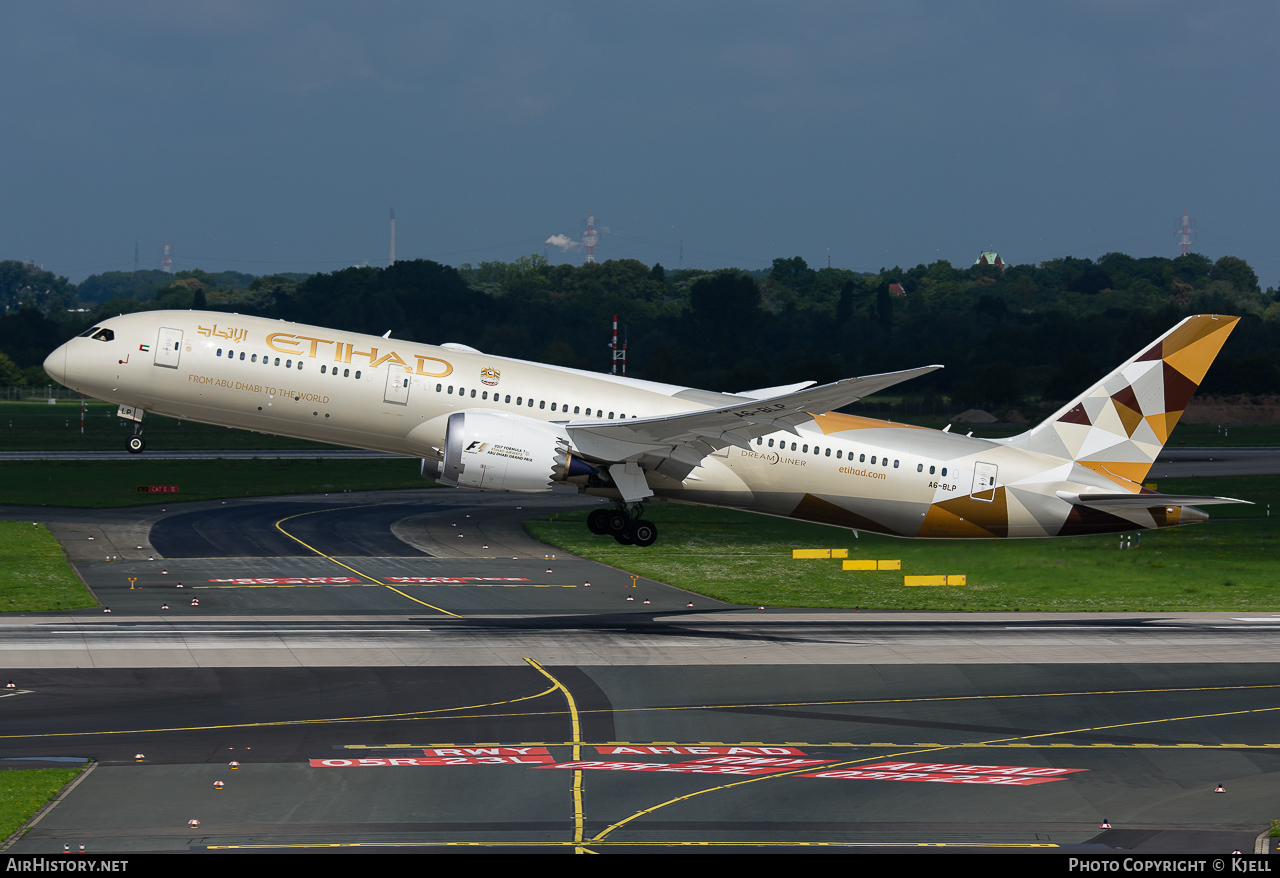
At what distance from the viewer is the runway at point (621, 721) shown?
2350cm

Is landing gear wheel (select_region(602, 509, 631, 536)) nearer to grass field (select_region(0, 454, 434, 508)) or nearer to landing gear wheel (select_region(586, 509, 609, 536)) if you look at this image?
landing gear wheel (select_region(586, 509, 609, 536))

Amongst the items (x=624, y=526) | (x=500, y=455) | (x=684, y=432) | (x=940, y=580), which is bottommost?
(x=940, y=580)

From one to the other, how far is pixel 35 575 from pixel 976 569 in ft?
128

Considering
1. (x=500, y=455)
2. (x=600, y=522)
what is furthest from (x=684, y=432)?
(x=500, y=455)

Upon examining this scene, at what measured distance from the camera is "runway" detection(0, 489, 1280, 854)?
77.1 feet

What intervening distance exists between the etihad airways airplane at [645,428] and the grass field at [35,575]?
817cm

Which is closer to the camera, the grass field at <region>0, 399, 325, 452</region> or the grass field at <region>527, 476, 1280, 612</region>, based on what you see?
the grass field at <region>527, 476, 1280, 612</region>

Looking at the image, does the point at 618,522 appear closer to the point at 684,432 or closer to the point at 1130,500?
the point at 684,432

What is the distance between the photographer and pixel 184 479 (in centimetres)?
9256

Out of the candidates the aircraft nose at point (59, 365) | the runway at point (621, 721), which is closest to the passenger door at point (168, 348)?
the aircraft nose at point (59, 365)

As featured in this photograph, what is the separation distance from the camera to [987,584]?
55219mm

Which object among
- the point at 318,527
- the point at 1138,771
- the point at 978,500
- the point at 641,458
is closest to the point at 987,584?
the point at 978,500

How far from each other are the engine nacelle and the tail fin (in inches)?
723

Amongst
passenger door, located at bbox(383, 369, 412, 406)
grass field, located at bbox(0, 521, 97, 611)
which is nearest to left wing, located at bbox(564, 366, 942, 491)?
passenger door, located at bbox(383, 369, 412, 406)
